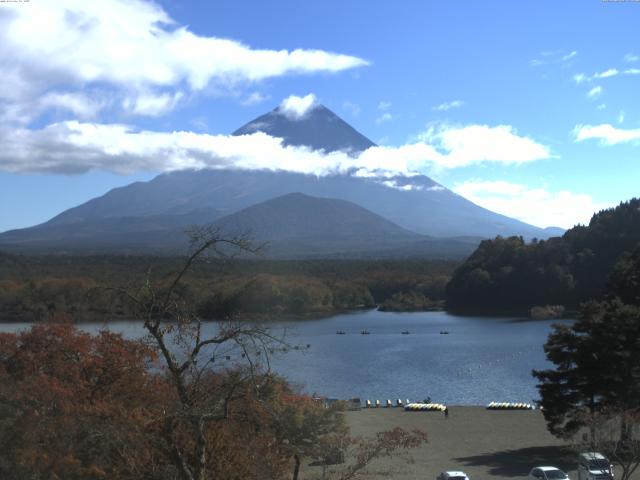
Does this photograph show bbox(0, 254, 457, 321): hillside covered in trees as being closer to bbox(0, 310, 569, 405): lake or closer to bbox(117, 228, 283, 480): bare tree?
bbox(0, 310, 569, 405): lake

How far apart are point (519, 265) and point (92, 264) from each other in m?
37.3

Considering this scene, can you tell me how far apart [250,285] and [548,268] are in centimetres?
2072

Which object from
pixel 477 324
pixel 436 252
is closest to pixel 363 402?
pixel 477 324

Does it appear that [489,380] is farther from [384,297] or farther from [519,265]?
[384,297]

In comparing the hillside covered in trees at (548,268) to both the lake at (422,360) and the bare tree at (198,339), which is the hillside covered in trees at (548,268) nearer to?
the lake at (422,360)

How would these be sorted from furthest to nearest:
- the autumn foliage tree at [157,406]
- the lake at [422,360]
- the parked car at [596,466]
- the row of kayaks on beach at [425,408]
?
1. the lake at [422,360]
2. the row of kayaks on beach at [425,408]
3. the parked car at [596,466]
4. the autumn foliage tree at [157,406]

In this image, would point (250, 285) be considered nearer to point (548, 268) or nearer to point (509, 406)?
point (548, 268)

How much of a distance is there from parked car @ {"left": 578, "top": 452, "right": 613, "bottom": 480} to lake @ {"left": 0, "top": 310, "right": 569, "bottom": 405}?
20.6 ft

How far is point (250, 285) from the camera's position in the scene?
4850 cm

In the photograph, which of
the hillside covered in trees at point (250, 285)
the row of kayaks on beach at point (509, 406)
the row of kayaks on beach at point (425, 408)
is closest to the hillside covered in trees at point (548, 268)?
the hillside covered in trees at point (250, 285)

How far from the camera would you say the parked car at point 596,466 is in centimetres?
995

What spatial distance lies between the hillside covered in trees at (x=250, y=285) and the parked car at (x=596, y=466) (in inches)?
1000

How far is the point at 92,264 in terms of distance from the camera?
2574 inches

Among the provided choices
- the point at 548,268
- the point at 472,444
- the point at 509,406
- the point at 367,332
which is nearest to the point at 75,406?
the point at 472,444
